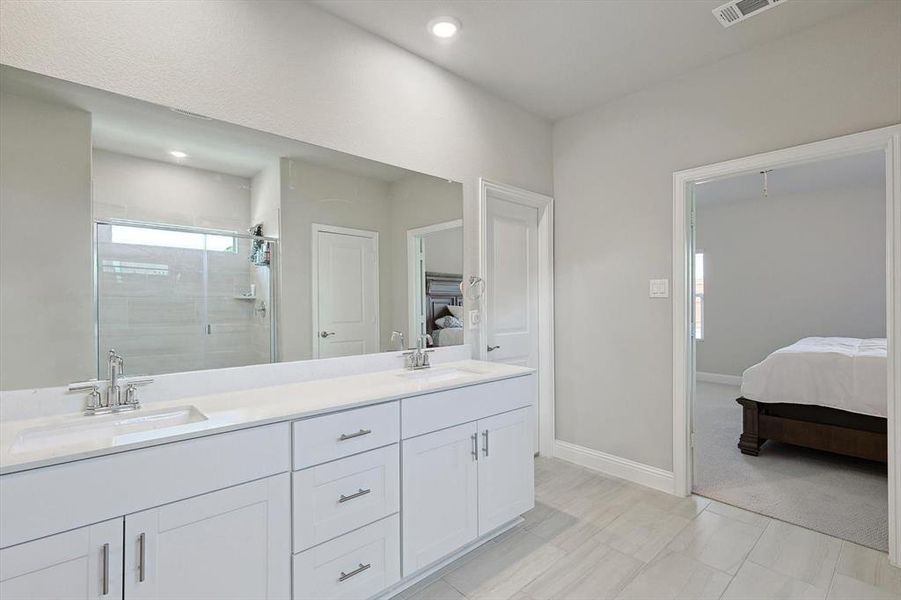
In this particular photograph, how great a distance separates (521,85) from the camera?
2.95 m

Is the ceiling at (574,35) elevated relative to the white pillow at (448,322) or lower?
elevated

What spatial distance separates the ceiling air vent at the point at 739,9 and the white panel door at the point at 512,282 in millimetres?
1572

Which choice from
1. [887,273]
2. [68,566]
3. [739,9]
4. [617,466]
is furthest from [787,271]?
[68,566]

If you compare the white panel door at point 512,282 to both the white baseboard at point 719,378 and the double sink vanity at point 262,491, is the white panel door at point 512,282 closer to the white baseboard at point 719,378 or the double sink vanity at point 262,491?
the double sink vanity at point 262,491

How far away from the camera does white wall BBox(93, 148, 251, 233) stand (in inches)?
64.1

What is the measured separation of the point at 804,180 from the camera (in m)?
5.07

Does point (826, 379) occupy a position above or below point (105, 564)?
above

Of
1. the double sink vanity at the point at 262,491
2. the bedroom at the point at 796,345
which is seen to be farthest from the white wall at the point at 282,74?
the bedroom at the point at 796,345

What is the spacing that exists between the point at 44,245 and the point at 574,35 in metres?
2.62

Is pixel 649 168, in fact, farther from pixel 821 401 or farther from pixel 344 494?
pixel 344 494

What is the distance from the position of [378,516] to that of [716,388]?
596 centimetres

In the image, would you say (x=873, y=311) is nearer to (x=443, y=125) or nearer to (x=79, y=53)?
(x=443, y=125)

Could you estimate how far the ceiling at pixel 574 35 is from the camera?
2168 millimetres

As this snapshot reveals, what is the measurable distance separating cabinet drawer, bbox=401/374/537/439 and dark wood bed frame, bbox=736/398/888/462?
2317mm
